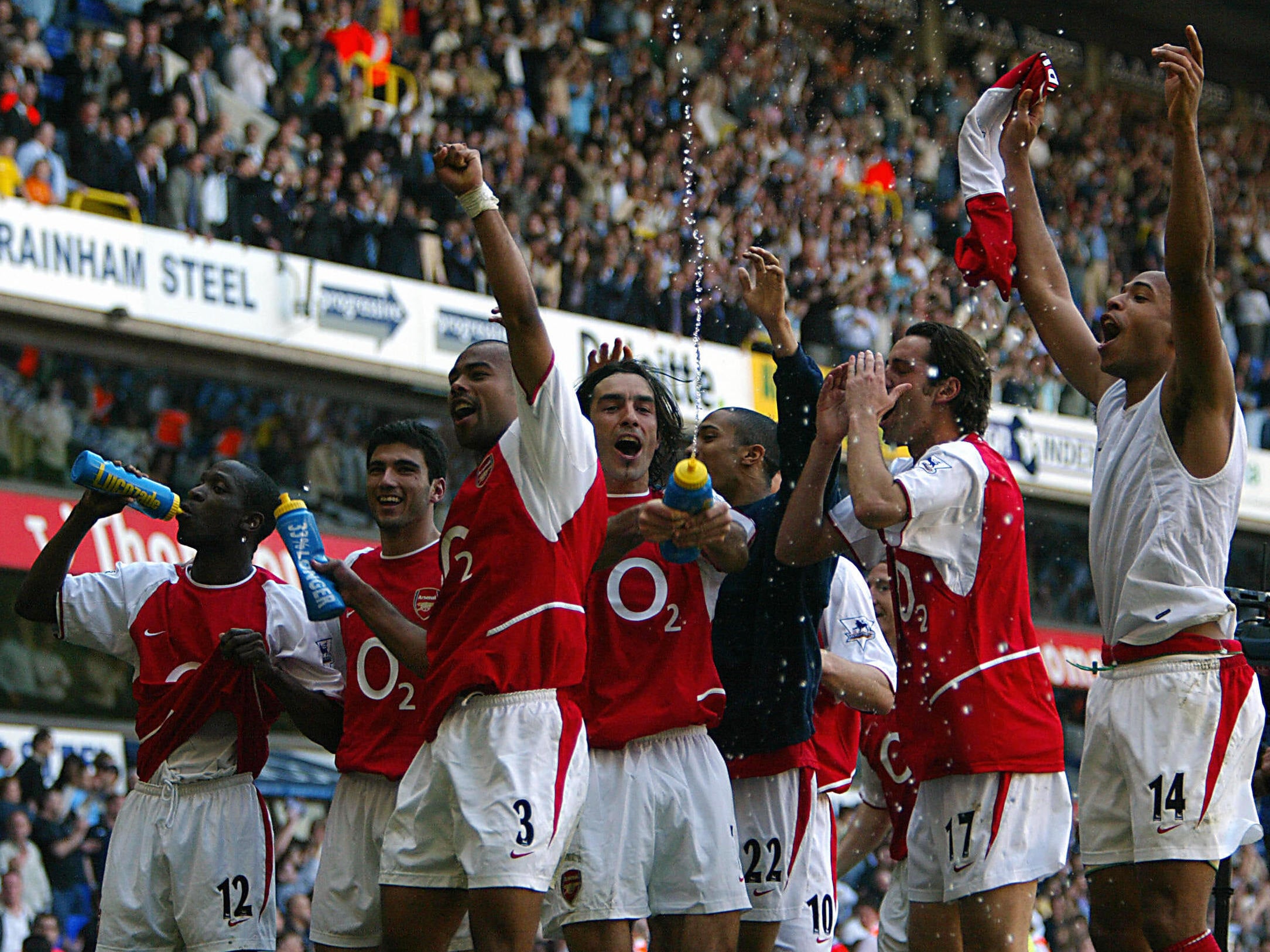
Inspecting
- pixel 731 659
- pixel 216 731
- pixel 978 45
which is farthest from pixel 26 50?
pixel 978 45

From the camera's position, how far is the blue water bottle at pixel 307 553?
476 centimetres

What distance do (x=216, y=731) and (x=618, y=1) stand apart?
1583 centimetres

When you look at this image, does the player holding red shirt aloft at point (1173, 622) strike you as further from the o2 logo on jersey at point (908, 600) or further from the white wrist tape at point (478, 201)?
the white wrist tape at point (478, 201)

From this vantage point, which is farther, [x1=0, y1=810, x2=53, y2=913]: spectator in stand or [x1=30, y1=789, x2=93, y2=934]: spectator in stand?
[x1=30, y1=789, x2=93, y2=934]: spectator in stand

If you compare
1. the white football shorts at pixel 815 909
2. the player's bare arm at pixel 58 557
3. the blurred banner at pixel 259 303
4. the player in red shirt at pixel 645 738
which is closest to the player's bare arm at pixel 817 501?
the player in red shirt at pixel 645 738

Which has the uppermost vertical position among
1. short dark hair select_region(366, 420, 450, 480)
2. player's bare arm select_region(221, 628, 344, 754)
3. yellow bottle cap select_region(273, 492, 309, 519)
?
short dark hair select_region(366, 420, 450, 480)

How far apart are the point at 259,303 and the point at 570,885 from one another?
9919 millimetres

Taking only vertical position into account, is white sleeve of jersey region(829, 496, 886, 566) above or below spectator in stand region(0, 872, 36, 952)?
above

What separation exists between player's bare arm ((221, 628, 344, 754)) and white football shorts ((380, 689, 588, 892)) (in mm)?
1117

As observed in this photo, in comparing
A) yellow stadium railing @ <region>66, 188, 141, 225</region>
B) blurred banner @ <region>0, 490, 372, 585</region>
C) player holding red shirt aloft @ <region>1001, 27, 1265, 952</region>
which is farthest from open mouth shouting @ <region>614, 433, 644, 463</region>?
yellow stadium railing @ <region>66, 188, 141, 225</region>

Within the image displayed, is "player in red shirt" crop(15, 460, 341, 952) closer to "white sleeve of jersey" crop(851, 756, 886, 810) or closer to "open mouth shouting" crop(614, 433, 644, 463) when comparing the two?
"open mouth shouting" crop(614, 433, 644, 463)

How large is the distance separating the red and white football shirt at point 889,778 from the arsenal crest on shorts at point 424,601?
69.8 inches

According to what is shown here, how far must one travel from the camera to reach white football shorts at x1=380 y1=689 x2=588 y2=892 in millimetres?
4074

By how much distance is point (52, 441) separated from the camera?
1285cm
